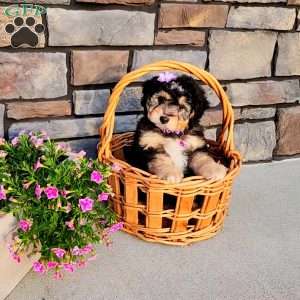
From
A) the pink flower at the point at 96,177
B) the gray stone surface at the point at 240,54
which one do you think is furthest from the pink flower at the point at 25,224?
the gray stone surface at the point at 240,54

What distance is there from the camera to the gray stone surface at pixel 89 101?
1.85 meters

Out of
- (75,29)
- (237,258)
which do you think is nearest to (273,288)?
(237,258)

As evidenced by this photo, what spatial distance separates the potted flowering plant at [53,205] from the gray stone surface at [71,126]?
44 centimetres

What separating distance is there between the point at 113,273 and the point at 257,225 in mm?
604

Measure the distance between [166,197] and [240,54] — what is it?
0.86 metres

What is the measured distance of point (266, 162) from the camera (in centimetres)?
229

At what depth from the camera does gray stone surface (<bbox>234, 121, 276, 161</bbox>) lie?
86.7 inches

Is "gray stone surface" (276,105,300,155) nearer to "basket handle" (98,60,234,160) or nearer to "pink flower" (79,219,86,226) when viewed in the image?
"basket handle" (98,60,234,160)

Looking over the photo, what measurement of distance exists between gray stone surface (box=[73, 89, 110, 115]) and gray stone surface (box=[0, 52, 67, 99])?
72mm

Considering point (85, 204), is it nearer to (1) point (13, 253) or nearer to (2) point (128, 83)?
(1) point (13, 253)

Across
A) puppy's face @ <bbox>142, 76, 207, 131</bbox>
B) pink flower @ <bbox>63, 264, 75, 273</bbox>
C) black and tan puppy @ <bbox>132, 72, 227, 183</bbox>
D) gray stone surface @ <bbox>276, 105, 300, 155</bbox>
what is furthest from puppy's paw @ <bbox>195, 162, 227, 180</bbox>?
gray stone surface @ <bbox>276, 105, 300, 155</bbox>

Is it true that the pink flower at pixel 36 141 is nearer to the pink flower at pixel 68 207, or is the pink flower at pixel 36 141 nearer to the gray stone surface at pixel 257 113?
the pink flower at pixel 68 207

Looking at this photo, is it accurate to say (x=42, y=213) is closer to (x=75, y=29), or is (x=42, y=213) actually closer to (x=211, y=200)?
(x=211, y=200)

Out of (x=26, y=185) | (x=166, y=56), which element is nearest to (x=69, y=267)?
(x=26, y=185)
